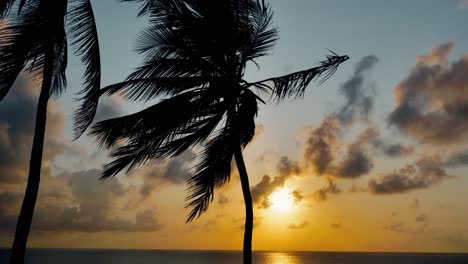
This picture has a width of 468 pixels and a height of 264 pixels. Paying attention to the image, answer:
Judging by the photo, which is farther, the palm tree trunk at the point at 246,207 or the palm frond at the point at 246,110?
the palm frond at the point at 246,110

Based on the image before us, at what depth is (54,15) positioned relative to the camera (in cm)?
992

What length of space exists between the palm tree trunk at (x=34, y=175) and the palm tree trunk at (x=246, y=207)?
13.0ft

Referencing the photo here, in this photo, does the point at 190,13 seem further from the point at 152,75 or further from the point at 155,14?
the point at 152,75

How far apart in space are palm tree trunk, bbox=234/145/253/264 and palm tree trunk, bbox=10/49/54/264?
3971 mm

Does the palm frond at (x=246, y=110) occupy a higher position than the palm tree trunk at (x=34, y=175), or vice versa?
the palm frond at (x=246, y=110)

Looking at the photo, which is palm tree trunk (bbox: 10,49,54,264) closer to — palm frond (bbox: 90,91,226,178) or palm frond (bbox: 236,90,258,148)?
palm frond (bbox: 90,91,226,178)

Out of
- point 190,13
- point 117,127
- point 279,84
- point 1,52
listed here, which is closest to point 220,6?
point 190,13

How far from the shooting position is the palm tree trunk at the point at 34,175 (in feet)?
29.5

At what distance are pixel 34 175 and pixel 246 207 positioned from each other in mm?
4240

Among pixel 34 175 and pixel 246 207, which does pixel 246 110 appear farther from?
pixel 34 175

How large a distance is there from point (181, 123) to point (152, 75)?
1372 millimetres

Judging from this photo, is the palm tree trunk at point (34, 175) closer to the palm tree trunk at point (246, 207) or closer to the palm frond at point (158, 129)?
the palm frond at point (158, 129)

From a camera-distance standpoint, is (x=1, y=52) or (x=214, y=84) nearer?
(x=1, y=52)

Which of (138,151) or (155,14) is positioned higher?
(155,14)
